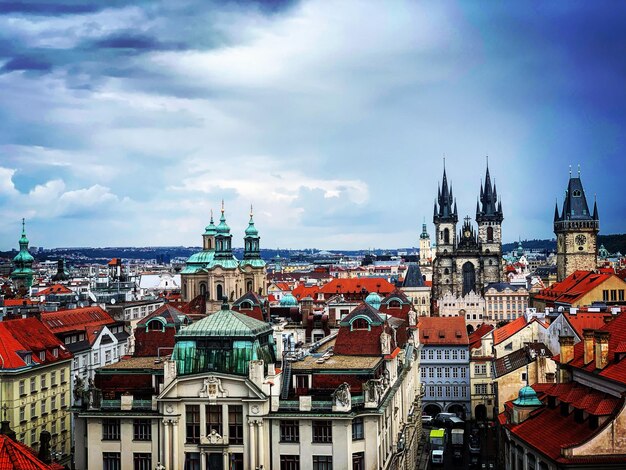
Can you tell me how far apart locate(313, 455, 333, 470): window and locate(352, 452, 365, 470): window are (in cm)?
158

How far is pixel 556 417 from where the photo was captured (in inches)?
2000

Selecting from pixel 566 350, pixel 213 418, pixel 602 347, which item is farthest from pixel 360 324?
pixel 602 347

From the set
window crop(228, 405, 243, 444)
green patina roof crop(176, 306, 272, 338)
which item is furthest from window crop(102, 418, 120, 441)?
window crop(228, 405, 243, 444)

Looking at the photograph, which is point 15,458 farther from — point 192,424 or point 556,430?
point 556,430

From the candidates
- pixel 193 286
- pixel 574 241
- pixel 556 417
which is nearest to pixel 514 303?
pixel 574 241

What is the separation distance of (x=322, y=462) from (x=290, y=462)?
215cm

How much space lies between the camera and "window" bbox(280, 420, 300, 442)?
178 ft

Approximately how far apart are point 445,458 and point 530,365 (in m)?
15.1

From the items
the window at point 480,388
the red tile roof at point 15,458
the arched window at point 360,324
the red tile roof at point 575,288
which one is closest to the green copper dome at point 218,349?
the arched window at point 360,324

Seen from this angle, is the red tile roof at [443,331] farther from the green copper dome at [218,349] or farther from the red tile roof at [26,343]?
the green copper dome at [218,349]

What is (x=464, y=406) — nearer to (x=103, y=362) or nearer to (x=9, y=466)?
(x=103, y=362)

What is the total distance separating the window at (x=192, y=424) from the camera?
54750 mm

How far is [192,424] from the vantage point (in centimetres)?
5481

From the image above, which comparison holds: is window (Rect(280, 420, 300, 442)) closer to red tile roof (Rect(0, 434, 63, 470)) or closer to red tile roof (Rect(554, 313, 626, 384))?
red tile roof (Rect(554, 313, 626, 384))
